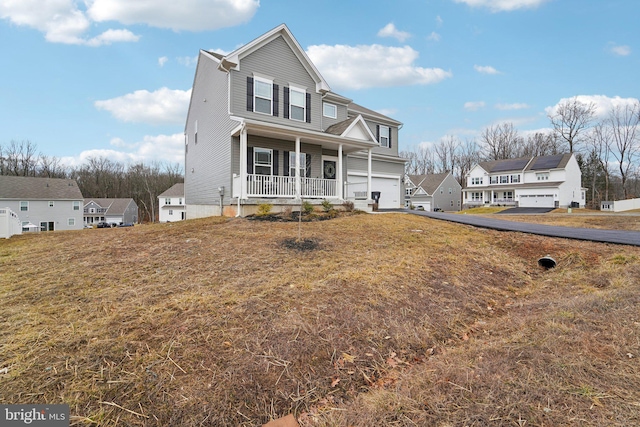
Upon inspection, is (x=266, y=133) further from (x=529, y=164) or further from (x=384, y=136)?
(x=529, y=164)

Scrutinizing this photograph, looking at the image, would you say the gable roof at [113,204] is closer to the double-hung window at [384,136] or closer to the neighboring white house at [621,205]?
the double-hung window at [384,136]

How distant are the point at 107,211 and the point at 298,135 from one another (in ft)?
184

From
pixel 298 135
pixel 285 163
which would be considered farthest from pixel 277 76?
pixel 285 163

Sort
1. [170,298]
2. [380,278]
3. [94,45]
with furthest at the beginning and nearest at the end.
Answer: [94,45] → [380,278] → [170,298]

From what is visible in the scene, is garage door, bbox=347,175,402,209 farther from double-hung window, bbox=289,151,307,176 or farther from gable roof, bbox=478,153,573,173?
gable roof, bbox=478,153,573,173

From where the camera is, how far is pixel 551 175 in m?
36.0

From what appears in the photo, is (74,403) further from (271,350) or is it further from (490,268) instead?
(490,268)

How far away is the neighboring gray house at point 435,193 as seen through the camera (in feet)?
→ 139

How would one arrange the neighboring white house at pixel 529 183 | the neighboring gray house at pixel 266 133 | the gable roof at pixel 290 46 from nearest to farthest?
the neighboring gray house at pixel 266 133, the gable roof at pixel 290 46, the neighboring white house at pixel 529 183

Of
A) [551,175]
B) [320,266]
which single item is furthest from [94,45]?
[551,175]

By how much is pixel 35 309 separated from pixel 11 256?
451 cm

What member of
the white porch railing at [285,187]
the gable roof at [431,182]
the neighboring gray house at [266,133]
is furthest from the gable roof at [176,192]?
the white porch railing at [285,187]

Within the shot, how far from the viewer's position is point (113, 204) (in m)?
53.0

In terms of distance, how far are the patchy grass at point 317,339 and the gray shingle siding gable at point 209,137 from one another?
748 cm
